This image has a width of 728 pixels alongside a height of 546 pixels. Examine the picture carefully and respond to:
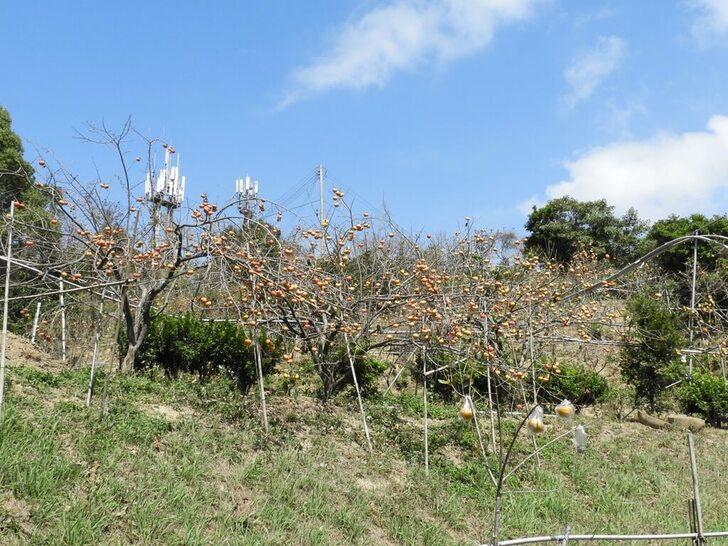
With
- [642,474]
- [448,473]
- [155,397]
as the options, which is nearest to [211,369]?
[155,397]

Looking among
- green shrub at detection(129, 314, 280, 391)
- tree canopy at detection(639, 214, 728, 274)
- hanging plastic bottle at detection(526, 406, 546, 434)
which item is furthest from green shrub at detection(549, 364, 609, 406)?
tree canopy at detection(639, 214, 728, 274)

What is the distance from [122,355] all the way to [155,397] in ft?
6.24

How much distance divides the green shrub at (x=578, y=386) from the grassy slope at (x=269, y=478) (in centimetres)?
242

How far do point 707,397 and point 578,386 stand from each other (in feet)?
5.58

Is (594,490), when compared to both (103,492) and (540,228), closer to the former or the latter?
(103,492)

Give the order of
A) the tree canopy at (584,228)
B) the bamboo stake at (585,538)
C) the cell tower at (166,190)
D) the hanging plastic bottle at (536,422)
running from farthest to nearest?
1. the tree canopy at (584,228)
2. the cell tower at (166,190)
3. the bamboo stake at (585,538)
4. the hanging plastic bottle at (536,422)

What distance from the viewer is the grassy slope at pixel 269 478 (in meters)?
3.50

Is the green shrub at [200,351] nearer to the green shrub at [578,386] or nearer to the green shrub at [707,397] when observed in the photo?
the green shrub at [578,386]

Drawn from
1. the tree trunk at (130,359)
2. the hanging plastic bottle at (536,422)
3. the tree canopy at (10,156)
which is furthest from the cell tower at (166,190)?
the tree canopy at (10,156)

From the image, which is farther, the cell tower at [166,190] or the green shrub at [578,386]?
the green shrub at [578,386]

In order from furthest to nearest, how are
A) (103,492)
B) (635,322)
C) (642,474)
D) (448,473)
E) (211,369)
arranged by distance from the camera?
(635,322) → (211,369) → (642,474) → (448,473) → (103,492)

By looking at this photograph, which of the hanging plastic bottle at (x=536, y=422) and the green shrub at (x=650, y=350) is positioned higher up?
the green shrub at (x=650, y=350)

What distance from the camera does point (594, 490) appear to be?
550 centimetres

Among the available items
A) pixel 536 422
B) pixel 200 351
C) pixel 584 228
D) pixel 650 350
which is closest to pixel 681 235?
pixel 584 228
